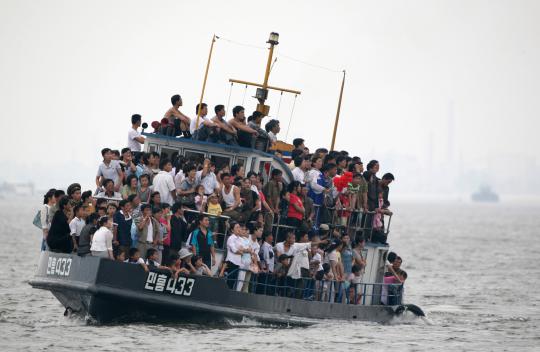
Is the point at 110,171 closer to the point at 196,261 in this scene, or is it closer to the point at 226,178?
the point at 226,178

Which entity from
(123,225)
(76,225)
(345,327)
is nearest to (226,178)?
(123,225)

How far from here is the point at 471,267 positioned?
65.1 m

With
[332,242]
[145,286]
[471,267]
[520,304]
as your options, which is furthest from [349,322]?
[471,267]

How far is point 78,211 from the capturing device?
1072 inches

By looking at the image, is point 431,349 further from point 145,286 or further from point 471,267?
point 471,267

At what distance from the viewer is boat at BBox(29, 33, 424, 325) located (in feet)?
87.9

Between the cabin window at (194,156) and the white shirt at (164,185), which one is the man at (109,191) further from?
the cabin window at (194,156)

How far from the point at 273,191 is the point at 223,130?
6.43 feet

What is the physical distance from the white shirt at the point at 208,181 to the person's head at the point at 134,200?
68.0 inches

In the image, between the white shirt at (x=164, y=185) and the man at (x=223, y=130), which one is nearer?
the white shirt at (x=164, y=185)

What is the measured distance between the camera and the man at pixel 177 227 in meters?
27.2

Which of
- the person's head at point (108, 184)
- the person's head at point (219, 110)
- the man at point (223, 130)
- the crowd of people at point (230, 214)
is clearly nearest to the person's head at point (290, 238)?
the crowd of people at point (230, 214)

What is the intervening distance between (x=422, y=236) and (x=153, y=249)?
86547 millimetres

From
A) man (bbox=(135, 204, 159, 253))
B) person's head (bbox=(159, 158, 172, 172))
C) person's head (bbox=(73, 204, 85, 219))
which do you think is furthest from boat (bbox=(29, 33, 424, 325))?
person's head (bbox=(159, 158, 172, 172))
